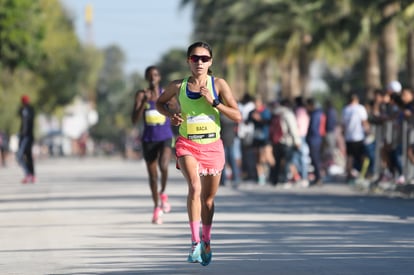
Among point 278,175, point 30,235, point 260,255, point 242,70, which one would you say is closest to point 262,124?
point 278,175

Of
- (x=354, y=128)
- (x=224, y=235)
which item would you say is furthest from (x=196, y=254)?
(x=354, y=128)

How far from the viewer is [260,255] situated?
1226 cm

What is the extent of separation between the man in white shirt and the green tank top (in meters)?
15.0

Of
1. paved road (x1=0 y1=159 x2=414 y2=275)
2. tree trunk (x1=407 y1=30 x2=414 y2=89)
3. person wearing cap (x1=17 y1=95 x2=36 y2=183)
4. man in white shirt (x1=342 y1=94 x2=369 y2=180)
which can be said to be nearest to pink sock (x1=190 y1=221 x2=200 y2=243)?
paved road (x1=0 y1=159 x2=414 y2=275)

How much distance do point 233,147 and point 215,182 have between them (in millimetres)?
15671

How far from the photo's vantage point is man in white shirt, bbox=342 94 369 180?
26.7m

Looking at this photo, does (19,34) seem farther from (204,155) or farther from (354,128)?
(204,155)

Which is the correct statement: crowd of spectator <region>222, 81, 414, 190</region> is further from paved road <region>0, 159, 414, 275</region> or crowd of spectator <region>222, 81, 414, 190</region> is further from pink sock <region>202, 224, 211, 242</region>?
pink sock <region>202, 224, 211, 242</region>

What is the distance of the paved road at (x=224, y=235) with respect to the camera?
11.4 m

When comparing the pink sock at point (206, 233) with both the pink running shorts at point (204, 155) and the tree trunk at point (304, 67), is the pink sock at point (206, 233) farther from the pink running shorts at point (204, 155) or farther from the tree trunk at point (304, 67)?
the tree trunk at point (304, 67)

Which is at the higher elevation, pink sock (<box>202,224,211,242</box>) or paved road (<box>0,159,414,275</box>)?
pink sock (<box>202,224,211,242</box>)

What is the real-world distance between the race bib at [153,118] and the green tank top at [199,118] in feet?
18.5

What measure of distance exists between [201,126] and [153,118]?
5.74m

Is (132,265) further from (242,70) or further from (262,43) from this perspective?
(242,70)
